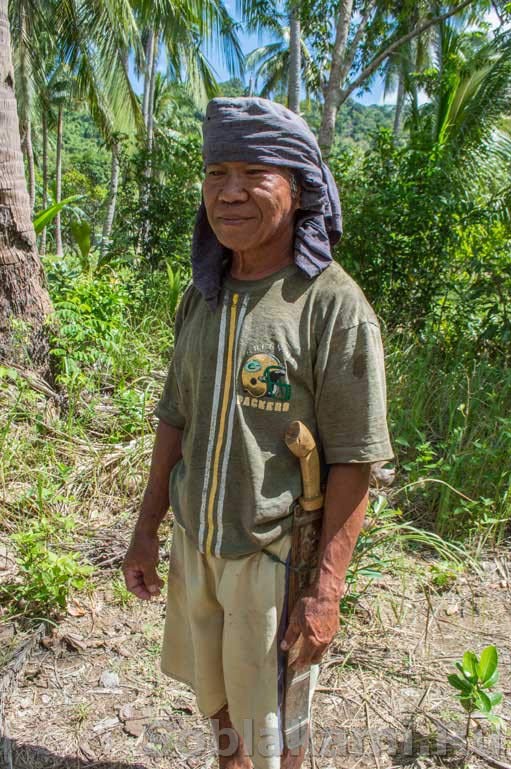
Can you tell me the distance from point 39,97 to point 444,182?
58.7 feet

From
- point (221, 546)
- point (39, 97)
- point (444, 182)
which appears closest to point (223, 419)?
point (221, 546)

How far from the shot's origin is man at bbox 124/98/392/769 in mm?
1341

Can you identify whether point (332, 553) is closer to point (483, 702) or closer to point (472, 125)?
point (483, 702)

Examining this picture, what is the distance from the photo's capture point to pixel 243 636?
4.85 ft

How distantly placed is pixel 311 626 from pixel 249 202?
941 millimetres

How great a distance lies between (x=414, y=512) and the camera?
353cm

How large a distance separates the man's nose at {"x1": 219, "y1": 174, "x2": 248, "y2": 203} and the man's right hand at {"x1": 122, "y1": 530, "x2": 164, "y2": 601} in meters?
0.95

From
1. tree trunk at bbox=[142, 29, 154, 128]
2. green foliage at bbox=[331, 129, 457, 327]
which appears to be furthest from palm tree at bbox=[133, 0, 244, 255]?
green foliage at bbox=[331, 129, 457, 327]

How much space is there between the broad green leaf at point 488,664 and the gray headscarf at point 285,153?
1378 mm

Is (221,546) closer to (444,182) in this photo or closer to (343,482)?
(343,482)

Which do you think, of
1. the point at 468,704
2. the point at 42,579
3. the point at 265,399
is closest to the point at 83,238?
the point at 42,579

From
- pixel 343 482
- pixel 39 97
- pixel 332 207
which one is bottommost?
pixel 343 482

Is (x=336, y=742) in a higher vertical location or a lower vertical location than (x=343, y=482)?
lower

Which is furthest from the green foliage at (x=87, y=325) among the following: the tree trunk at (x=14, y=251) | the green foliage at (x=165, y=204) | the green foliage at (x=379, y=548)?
the green foliage at (x=379, y=548)
